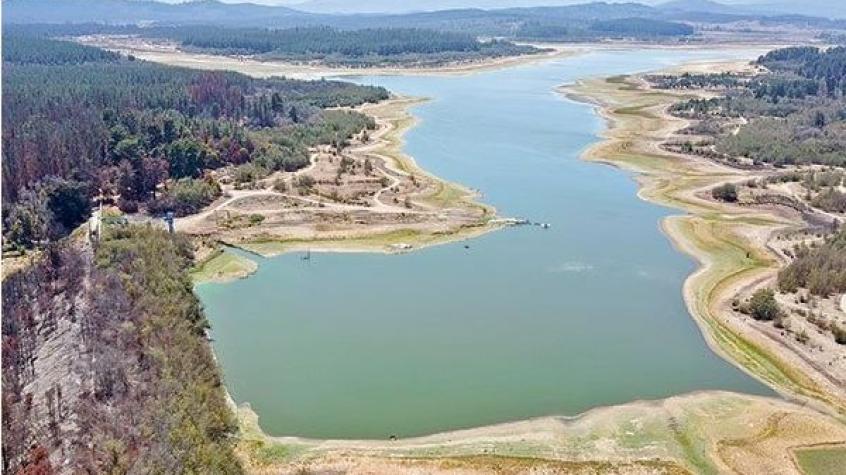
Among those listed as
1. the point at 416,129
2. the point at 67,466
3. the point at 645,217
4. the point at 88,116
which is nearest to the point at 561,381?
the point at 67,466

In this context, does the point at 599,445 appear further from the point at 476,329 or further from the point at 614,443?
the point at 476,329

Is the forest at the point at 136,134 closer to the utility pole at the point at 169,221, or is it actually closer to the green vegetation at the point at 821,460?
the utility pole at the point at 169,221

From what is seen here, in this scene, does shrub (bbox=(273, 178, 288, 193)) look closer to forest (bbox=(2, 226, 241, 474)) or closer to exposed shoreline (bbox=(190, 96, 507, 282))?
exposed shoreline (bbox=(190, 96, 507, 282))

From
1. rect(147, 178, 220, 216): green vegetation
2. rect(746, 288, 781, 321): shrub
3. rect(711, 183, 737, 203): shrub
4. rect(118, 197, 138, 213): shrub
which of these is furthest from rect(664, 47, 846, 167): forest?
rect(118, 197, 138, 213): shrub

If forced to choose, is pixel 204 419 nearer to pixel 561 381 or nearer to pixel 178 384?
pixel 178 384

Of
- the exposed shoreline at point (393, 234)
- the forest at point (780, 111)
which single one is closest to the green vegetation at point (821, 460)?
the exposed shoreline at point (393, 234)
